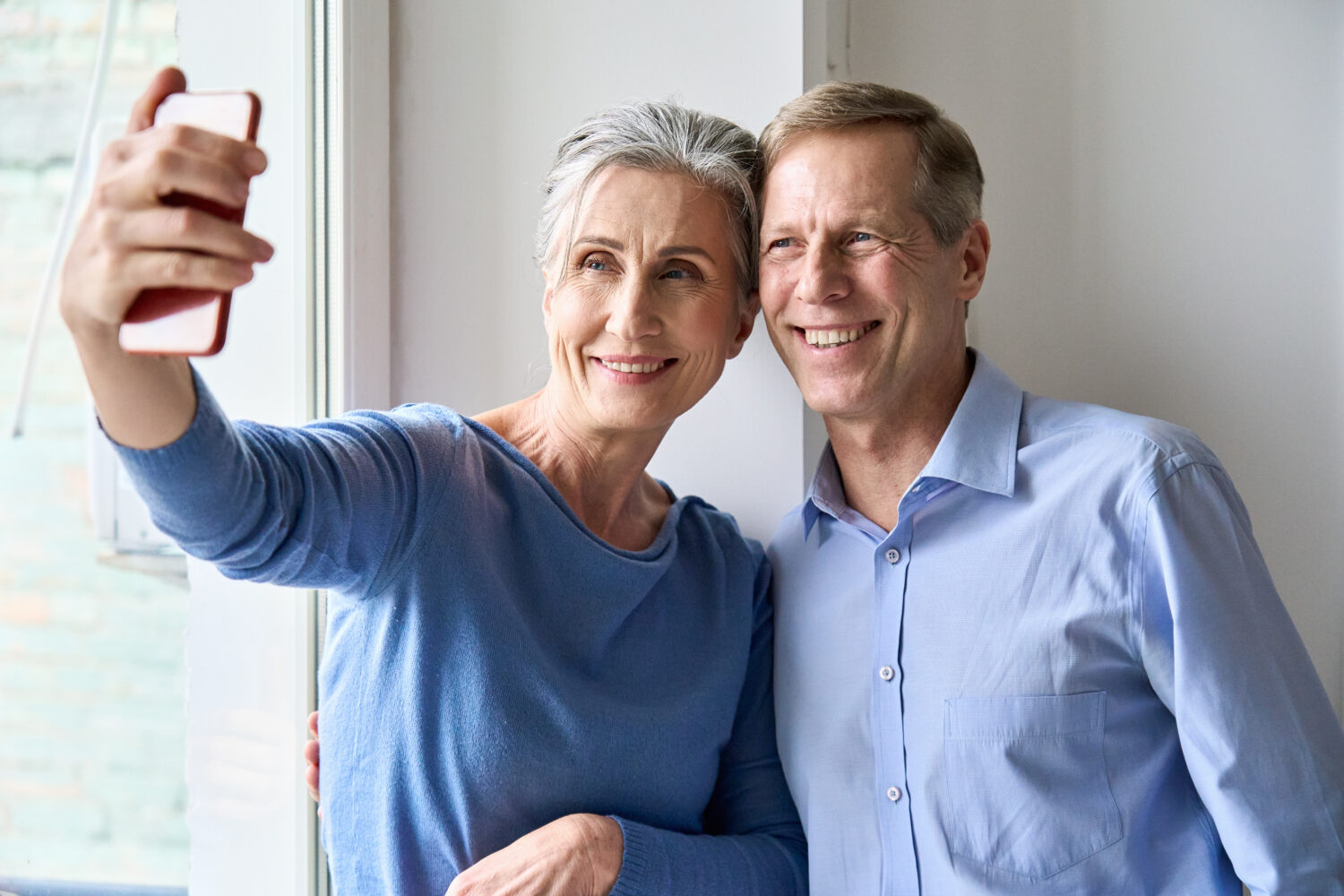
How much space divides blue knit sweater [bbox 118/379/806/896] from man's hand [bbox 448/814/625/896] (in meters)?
0.03

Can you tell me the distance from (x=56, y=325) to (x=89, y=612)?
327 millimetres

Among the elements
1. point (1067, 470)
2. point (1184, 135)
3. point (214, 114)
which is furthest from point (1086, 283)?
point (214, 114)

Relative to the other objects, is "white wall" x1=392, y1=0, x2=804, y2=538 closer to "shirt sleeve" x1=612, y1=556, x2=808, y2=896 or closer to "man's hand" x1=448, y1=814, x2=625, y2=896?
"shirt sleeve" x1=612, y1=556, x2=808, y2=896

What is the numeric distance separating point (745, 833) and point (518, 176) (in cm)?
109

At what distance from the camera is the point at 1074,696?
1241 mm

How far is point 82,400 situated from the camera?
1096 mm

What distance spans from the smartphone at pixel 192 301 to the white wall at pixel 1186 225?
4.77ft

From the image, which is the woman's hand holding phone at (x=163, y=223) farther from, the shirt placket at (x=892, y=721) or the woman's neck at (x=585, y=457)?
the shirt placket at (x=892, y=721)

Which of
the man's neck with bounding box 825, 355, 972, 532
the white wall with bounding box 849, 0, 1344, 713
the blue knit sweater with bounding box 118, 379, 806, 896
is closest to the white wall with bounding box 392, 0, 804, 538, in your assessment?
the man's neck with bounding box 825, 355, 972, 532

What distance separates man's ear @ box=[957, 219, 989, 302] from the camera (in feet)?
4.74

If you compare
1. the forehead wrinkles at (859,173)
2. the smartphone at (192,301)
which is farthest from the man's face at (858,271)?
the smartphone at (192,301)

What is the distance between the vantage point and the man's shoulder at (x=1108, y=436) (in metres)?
1.26

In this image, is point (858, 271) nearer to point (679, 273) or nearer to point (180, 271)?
point (679, 273)

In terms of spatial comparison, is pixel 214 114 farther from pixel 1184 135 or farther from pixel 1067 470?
pixel 1184 135
